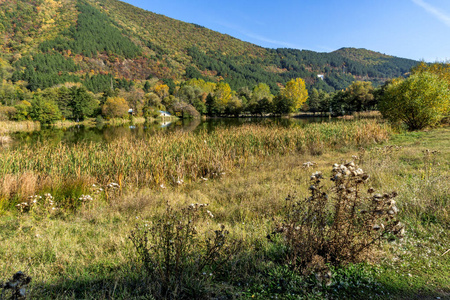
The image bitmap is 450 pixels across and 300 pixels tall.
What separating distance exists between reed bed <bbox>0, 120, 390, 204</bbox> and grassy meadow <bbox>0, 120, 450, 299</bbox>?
0.06 m

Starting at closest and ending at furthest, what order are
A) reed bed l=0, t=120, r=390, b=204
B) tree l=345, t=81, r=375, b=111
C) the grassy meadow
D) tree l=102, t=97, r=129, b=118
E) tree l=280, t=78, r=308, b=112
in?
the grassy meadow < reed bed l=0, t=120, r=390, b=204 < tree l=102, t=97, r=129, b=118 < tree l=345, t=81, r=375, b=111 < tree l=280, t=78, r=308, b=112

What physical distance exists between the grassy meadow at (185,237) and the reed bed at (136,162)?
62 mm

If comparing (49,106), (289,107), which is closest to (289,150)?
(49,106)

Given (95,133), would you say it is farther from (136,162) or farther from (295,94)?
(295,94)

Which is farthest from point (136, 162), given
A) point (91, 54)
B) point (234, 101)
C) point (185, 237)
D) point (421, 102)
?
point (91, 54)

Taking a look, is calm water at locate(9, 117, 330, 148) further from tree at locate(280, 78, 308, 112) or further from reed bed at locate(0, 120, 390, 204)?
tree at locate(280, 78, 308, 112)

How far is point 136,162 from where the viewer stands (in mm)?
8156

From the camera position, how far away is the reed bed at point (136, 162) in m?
6.57

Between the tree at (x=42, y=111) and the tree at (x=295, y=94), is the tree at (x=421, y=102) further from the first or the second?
the tree at (x=42, y=111)

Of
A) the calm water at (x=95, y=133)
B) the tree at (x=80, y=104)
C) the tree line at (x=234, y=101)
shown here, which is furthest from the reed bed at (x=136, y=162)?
the tree at (x=80, y=104)

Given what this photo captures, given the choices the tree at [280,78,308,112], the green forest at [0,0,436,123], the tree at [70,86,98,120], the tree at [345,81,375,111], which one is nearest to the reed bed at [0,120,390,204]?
the green forest at [0,0,436,123]

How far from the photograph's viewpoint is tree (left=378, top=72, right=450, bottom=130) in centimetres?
1523

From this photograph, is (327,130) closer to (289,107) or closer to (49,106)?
(49,106)

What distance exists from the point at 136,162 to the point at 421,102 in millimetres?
17937
